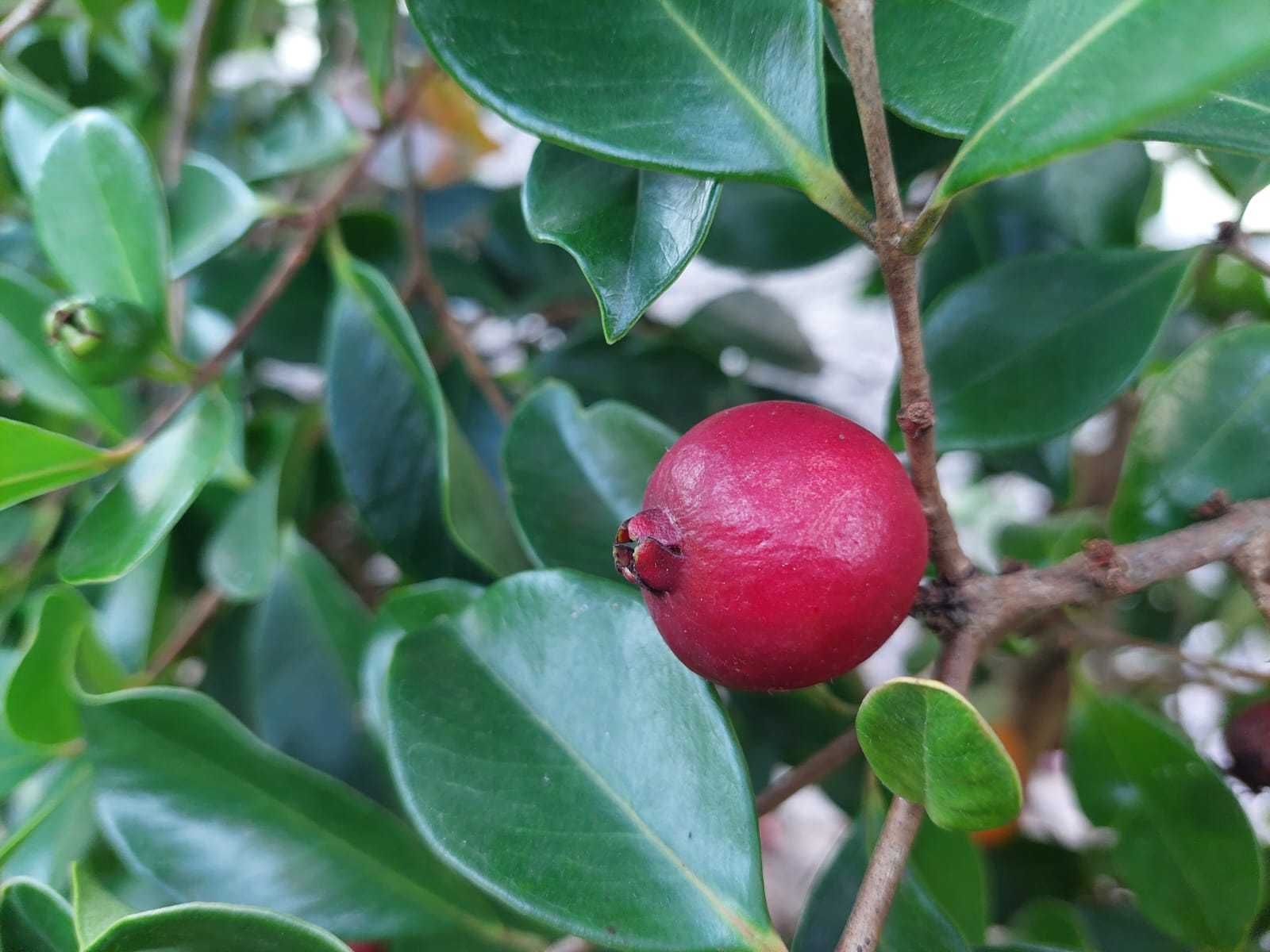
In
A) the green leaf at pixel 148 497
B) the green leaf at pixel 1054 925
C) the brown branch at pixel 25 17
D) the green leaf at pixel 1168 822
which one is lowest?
the green leaf at pixel 1054 925

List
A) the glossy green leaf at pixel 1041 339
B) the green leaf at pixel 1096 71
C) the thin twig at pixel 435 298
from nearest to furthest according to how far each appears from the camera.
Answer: the green leaf at pixel 1096 71, the glossy green leaf at pixel 1041 339, the thin twig at pixel 435 298

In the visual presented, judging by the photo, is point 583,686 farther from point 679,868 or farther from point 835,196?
point 835,196

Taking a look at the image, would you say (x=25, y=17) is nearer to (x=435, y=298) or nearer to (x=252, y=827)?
(x=435, y=298)

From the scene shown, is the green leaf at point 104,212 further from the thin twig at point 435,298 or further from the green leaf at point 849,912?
the green leaf at point 849,912

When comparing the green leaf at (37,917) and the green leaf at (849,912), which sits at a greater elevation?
the green leaf at (37,917)

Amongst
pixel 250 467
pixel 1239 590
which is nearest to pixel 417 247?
pixel 250 467

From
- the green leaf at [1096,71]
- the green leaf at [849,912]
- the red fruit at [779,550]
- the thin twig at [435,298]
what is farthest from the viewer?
the thin twig at [435,298]

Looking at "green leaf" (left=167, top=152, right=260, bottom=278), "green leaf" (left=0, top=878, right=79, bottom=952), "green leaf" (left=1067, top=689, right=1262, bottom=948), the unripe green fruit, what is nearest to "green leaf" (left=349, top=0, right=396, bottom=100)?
"green leaf" (left=167, top=152, right=260, bottom=278)

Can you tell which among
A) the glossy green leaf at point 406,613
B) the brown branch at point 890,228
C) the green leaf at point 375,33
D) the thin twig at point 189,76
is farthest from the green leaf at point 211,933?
the thin twig at point 189,76
